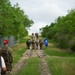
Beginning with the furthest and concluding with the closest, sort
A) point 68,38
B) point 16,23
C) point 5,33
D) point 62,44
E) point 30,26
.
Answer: point 30,26, point 62,44, point 68,38, point 16,23, point 5,33

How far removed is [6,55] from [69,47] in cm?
3325

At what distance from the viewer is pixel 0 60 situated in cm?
1098

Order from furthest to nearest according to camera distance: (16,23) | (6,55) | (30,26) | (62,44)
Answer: (30,26) → (62,44) → (16,23) → (6,55)

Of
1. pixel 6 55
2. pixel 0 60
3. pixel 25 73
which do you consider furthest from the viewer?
pixel 25 73

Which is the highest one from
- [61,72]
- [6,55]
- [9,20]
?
[9,20]

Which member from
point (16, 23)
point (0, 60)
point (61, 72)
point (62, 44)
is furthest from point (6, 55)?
point (62, 44)

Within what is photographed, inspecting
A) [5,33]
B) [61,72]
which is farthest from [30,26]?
[61,72]

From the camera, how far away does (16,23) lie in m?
46.3

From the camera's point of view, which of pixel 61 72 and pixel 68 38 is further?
pixel 68 38

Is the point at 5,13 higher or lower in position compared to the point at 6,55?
higher

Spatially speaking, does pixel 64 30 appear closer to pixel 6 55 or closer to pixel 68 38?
pixel 68 38

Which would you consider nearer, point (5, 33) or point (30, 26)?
point (5, 33)

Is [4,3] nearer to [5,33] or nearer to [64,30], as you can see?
[5,33]

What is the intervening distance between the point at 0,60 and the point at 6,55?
13.3 ft
